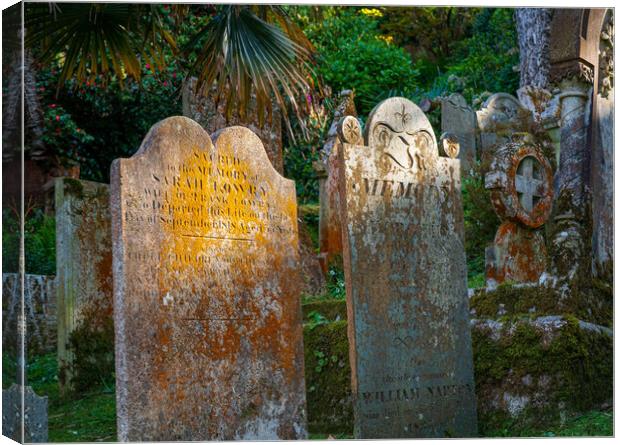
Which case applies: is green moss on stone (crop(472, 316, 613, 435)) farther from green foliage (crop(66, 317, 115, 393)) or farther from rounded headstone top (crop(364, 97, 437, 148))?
green foliage (crop(66, 317, 115, 393))

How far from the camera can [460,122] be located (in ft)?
44.1

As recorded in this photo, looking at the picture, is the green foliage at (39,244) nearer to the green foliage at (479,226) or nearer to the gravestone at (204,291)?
the gravestone at (204,291)

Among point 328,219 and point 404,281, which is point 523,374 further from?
point 328,219

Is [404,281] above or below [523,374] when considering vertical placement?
above

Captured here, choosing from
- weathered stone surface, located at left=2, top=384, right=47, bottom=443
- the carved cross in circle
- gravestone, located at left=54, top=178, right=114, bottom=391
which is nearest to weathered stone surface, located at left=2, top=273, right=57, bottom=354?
gravestone, located at left=54, top=178, right=114, bottom=391

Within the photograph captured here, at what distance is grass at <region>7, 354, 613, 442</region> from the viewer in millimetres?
5512

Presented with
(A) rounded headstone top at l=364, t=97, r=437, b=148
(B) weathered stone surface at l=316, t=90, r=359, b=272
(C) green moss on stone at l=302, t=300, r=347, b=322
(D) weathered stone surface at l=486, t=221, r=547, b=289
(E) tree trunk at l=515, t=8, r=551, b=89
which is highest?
(E) tree trunk at l=515, t=8, r=551, b=89

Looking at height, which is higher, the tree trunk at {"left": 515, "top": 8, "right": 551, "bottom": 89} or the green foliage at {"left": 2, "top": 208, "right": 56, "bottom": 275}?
the tree trunk at {"left": 515, "top": 8, "right": 551, "bottom": 89}

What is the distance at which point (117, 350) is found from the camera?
5016 mm

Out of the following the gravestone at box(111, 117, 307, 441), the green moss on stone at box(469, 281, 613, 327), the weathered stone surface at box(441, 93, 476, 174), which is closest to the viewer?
the gravestone at box(111, 117, 307, 441)

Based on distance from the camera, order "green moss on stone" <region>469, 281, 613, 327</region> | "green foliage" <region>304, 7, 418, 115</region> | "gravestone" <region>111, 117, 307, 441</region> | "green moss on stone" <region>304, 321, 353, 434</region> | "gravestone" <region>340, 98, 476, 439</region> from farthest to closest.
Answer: "green foliage" <region>304, 7, 418, 115</region>
"green moss on stone" <region>469, 281, 613, 327</region>
"green moss on stone" <region>304, 321, 353, 434</region>
"gravestone" <region>340, 98, 476, 439</region>
"gravestone" <region>111, 117, 307, 441</region>

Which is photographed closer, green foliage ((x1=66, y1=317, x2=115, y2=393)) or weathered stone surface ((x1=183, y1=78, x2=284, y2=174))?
green foliage ((x1=66, y1=317, x2=115, y2=393))

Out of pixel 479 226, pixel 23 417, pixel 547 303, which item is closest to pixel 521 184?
pixel 547 303

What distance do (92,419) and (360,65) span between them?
11285 mm
